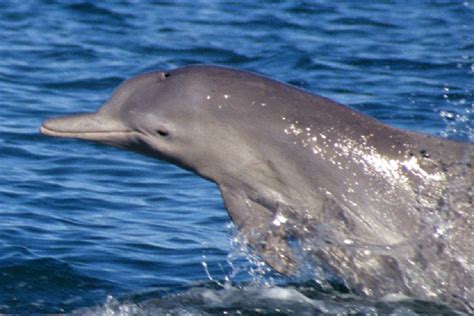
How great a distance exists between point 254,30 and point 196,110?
11.8 meters

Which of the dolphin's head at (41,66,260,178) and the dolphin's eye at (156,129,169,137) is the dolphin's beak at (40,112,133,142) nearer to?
the dolphin's head at (41,66,260,178)

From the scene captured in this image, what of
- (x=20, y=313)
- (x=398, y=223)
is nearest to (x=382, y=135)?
(x=398, y=223)

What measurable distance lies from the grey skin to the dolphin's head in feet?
0.03

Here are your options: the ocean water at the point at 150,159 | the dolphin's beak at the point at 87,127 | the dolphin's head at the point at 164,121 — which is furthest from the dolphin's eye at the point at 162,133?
the ocean water at the point at 150,159

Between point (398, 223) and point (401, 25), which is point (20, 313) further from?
point (401, 25)

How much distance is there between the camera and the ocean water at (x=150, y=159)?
1169cm

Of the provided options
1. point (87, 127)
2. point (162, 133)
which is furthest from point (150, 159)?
point (162, 133)

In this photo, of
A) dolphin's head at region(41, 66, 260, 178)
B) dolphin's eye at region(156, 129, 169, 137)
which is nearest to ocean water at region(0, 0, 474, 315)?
dolphin's head at region(41, 66, 260, 178)

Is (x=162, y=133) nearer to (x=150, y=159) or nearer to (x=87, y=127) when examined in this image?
(x=87, y=127)

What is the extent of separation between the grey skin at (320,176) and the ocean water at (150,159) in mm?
331

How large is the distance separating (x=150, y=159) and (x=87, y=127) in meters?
5.00

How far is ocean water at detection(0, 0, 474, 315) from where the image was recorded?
11.7 m

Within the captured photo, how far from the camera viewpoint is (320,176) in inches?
411

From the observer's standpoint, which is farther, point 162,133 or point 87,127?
point 87,127
